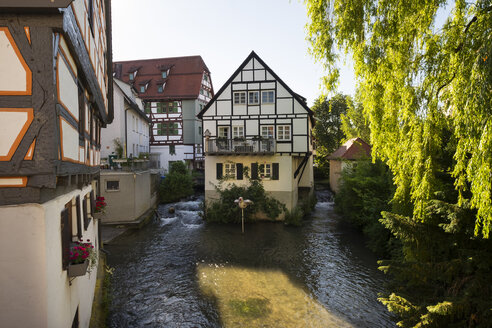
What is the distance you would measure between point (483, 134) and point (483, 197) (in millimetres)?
779

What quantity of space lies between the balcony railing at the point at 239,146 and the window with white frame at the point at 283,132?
0.99m

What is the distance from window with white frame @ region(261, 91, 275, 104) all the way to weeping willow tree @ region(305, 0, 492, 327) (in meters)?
12.8

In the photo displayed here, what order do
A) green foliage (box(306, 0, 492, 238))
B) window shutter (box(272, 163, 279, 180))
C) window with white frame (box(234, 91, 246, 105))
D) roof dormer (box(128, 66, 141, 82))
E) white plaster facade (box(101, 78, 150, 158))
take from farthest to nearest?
1. roof dormer (box(128, 66, 141, 82))
2. white plaster facade (box(101, 78, 150, 158))
3. window with white frame (box(234, 91, 246, 105))
4. window shutter (box(272, 163, 279, 180))
5. green foliage (box(306, 0, 492, 238))

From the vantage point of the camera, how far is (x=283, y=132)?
63.4 ft

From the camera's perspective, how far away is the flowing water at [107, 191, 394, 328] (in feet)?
28.1

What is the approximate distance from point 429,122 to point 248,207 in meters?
14.5

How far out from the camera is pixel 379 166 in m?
16.2

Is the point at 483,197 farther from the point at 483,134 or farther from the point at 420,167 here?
the point at 420,167

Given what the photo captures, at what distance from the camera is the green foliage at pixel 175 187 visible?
2600cm

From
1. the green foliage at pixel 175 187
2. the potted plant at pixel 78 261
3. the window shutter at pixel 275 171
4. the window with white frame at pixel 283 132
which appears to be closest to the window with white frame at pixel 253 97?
the window with white frame at pixel 283 132

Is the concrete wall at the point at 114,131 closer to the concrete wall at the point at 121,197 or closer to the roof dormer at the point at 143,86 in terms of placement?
the concrete wall at the point at 121,197

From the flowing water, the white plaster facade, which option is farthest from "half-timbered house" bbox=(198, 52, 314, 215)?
the white plaster facade

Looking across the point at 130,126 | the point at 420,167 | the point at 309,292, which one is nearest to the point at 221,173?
the point at 130,126

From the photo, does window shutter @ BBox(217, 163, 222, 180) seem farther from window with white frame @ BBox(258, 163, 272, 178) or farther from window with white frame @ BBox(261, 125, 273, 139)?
window with white frame @ BBox(261, 125, 273, 139)
